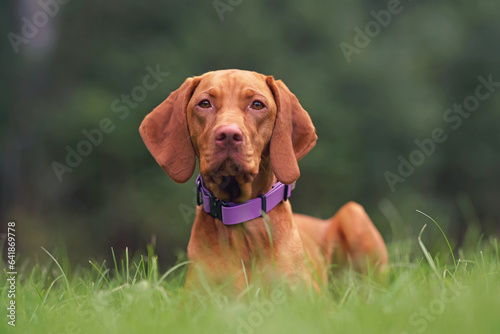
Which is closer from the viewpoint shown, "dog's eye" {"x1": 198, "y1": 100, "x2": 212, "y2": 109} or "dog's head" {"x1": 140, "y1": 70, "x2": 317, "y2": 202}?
"dog's head" {"x1": 140, "y1": 70, "x2": 317, "y2": 202}

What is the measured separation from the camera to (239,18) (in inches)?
546

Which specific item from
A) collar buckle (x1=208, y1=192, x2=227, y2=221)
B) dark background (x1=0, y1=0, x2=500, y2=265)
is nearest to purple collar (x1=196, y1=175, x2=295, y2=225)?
collar buckle (x1=208, y1=192, x2=227, y2=221)

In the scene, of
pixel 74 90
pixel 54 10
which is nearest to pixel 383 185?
pixel 74 90

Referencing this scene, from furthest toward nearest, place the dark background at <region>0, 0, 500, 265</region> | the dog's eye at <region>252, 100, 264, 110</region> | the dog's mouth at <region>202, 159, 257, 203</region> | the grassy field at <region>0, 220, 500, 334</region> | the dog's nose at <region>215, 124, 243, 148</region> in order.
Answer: the dark background at <region>0, 0, 500, 265</region> → the dog's eye at <region>252, 100, 264, 110</region> → the dog's mouth at <region>202, 159, 257, 203</region> → the dog's nose at <region>215, 124, 243, 148</region> → the grassy field at <region>0, 220, 500, 334</region>

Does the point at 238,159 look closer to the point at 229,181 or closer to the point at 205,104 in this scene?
the point at 229,181

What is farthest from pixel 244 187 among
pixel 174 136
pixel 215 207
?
pixel 174 136

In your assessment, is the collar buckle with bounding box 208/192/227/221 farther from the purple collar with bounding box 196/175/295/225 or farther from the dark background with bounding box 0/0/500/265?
the dark background with bounding box 0/0/500/265

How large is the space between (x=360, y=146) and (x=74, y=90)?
20.8ft

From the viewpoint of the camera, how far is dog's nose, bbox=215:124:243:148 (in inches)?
130

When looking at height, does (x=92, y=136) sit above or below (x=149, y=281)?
below

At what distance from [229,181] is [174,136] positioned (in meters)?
0.46

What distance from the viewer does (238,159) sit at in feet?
11.0

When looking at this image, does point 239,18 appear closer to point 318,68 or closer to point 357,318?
point 318,68

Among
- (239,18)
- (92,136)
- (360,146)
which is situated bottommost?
(360,146)
